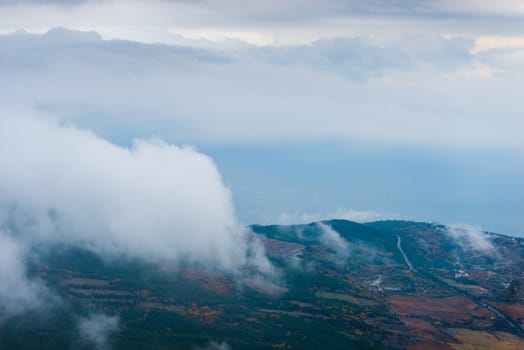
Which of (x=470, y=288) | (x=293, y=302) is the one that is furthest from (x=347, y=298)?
(x=470, y=288)

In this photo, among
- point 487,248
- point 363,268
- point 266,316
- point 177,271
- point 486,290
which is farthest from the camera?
point 487,248

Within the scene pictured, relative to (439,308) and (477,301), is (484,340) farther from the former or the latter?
(477,301)

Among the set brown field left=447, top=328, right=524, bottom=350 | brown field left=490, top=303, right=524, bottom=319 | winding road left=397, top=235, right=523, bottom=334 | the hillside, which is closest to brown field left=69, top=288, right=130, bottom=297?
the hillside

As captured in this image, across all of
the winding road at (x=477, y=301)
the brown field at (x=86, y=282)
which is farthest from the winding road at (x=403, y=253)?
the brown field at (x=86, y=282)

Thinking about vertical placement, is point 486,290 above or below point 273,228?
below

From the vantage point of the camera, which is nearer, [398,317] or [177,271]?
[398,317]

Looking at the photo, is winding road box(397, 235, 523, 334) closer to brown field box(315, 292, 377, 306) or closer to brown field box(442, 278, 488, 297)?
brown field box(442, 278, 488, 297)

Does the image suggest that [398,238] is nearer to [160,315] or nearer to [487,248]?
[487,248]

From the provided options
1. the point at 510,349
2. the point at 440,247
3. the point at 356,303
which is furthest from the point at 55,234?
the point at 440,247

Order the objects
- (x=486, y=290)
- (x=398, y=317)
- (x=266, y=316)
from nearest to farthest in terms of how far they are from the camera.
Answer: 1. (x=266, y=316)
2. (x=398, y=317)
3. (x=486, y=290)
